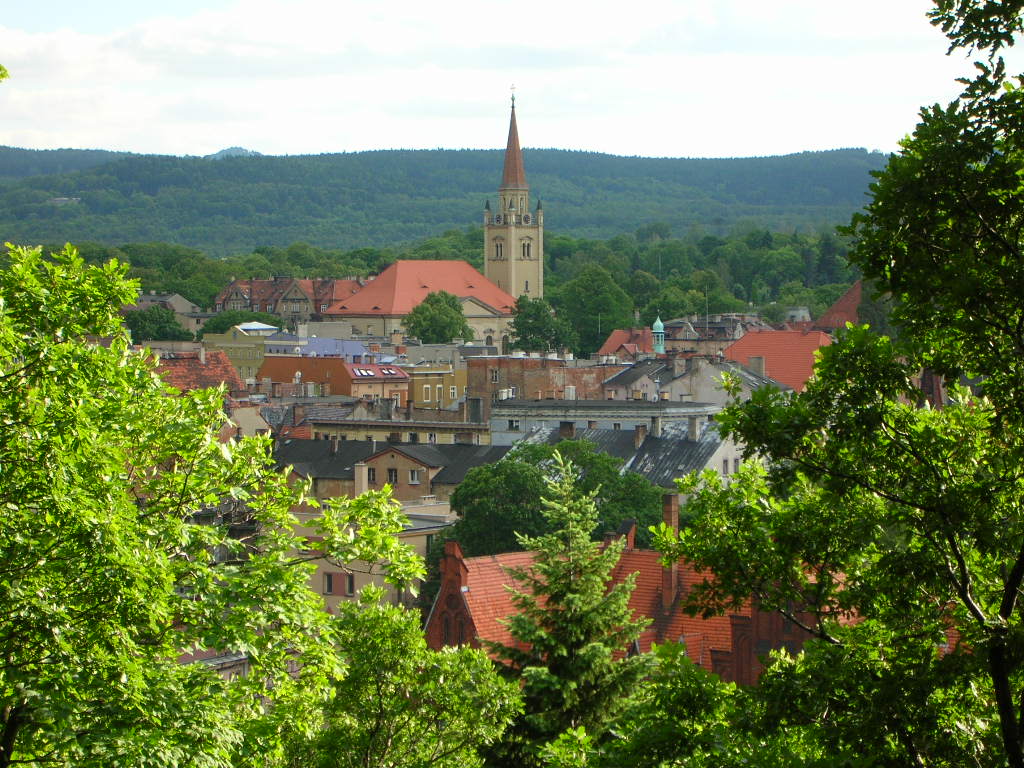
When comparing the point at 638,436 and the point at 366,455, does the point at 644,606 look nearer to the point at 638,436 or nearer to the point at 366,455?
the point at 638,436

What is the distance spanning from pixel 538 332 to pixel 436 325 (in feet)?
31.7

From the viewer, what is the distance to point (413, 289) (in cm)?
18375

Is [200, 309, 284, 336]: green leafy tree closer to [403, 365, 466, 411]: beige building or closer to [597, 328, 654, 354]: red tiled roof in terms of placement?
[597, 328, 654, 354]: red tiled roof

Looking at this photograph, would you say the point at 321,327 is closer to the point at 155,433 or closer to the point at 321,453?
the point at 321,453

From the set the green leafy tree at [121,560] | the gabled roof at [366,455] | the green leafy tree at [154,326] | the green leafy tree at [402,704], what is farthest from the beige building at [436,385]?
the green leafy tree at [121,560]

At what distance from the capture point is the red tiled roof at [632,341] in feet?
434

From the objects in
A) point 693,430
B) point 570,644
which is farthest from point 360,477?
point 570,644

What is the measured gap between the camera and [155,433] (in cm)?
1672

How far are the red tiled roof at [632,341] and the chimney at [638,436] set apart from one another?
63071 mm

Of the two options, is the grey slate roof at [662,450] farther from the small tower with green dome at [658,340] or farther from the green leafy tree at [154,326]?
the green leafy tree at [154,326]

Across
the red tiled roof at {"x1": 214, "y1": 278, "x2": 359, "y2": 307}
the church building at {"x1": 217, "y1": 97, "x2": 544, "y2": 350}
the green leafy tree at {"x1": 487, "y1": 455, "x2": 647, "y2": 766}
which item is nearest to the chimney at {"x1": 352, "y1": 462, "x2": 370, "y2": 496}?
the green leafy tree at {"x1": 487, "y1": 455, "x2": 647, "y2": 766}

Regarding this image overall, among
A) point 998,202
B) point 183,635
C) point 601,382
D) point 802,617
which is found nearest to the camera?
point 998,202

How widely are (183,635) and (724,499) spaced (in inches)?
209

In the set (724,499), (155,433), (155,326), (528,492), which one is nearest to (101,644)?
(155,433)
